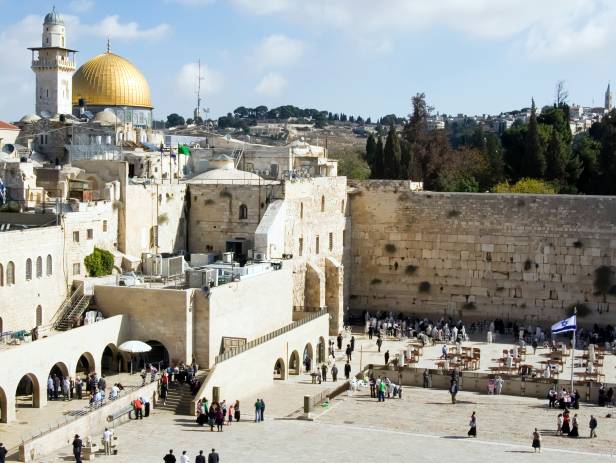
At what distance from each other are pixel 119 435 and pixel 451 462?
7110 millimetres

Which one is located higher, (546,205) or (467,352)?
(546,205)

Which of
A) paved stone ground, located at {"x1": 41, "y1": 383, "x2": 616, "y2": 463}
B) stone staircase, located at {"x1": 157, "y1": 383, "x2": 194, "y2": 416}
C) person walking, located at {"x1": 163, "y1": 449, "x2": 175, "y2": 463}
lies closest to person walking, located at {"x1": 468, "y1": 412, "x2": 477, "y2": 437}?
paved stone ground, located at {"x1": 41, "y1": 383, "x2": 616, "y2": 463}

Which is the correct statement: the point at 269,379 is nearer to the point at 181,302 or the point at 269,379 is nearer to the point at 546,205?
the point at 181,302

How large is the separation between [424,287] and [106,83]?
20908 mm

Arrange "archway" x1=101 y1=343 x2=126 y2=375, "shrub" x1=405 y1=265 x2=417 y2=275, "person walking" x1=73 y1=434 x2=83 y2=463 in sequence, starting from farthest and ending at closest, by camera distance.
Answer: "shrub" x1=405 y1=265 x2=417 y2=275 < "archway" x1=101 y1=343 x2=126 y2=375 < "person walking" x1=73 y1=434 x2=83 y2=463

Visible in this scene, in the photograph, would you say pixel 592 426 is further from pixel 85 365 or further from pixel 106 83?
pixel 106 83

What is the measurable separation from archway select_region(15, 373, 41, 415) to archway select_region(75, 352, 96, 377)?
153cm

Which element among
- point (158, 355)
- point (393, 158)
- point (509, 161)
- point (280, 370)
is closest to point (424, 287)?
point (393, 158)

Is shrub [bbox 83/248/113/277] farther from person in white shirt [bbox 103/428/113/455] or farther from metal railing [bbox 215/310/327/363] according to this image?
person in white shirt [bbox 103/428/113/455]

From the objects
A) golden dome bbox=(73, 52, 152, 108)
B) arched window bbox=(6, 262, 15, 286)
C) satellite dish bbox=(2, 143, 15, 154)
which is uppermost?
golden dome bbox=(73, 52, 152, 108)

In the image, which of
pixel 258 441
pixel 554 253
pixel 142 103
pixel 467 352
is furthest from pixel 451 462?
pixel 142 103

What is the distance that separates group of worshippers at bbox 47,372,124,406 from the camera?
22.9m

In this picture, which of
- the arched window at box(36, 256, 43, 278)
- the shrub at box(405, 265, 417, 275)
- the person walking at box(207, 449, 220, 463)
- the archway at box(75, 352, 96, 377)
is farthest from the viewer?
the shrub at box(405, 265, 417, 275)

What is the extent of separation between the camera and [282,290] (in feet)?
102
